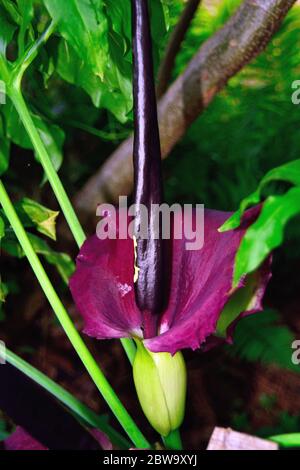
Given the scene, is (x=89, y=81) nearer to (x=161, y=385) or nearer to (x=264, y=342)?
(x=161, y=385)

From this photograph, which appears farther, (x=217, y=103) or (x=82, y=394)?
(x=217, y=103)

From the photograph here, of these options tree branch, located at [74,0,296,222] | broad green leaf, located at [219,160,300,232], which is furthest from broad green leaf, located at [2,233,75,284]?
broad green leaf, located at [219,160,300,232]

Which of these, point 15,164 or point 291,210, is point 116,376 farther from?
point 291,210

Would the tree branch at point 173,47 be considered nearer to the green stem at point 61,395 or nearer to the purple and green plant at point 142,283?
the purple and green plant at point 142,283

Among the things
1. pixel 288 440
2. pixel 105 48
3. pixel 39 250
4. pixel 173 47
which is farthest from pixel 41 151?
pixel 173 47

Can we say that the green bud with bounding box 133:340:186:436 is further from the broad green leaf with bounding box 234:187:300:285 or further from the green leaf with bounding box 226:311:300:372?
the green leaf with bounding box 226:311:300:372

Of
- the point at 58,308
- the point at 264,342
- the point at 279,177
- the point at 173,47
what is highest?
the point at 173,47
